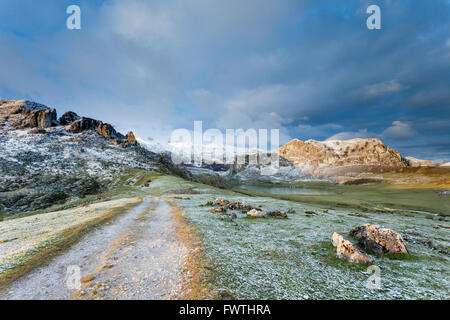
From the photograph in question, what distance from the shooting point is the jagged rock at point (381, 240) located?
565 inches

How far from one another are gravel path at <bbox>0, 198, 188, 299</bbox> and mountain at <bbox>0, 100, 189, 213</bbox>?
65690 mm

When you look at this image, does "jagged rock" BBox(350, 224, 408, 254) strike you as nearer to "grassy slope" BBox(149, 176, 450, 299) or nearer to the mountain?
"grassy slope" BBox(149, 176, 450, 299)

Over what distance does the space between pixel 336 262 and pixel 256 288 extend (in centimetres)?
703

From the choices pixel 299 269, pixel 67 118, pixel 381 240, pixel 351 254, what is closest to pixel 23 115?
pixel 67 118

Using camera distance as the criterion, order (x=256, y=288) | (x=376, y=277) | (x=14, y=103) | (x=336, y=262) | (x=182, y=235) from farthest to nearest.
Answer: (x=14, y=103), (x=182, y=235), (x=336, y=262), (x=376, y=277), (x=256, y=288)

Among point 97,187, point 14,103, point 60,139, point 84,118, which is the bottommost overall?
point 97,187

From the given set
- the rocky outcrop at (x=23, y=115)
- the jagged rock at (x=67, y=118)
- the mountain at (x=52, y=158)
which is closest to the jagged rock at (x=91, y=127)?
the mountain at (x=52, y=158)

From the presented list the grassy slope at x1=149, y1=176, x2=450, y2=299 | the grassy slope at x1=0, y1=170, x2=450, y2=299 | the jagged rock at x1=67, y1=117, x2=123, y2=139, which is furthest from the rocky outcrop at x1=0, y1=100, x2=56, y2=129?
the grassy slope at x1=149, y1=176, x2=450, y2=299

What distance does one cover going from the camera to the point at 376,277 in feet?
35.1

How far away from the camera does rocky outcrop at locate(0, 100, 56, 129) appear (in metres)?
150

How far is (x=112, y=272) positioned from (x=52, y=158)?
140m

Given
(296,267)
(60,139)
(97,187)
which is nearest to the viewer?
(296,267)
